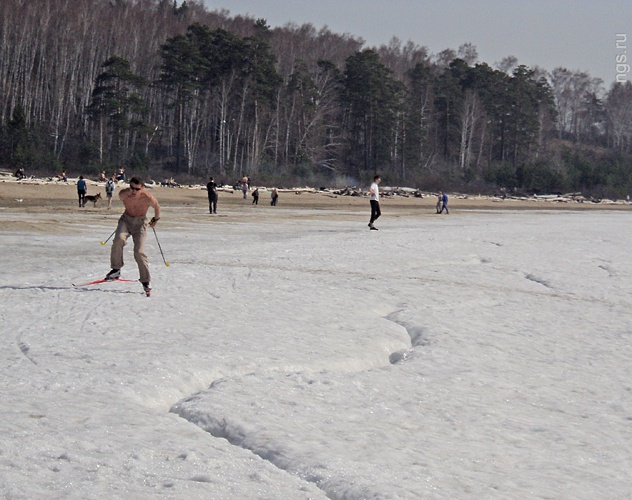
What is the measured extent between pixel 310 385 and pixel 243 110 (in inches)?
2518

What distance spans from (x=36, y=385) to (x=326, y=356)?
8.17ft

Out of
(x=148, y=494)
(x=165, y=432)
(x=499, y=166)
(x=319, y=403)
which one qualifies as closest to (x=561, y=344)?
(x=319, y=403)

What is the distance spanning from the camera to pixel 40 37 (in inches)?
2938

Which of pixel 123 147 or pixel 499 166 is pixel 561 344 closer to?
pixel 123 147

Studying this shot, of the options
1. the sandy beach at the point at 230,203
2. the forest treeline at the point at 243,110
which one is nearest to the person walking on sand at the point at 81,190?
the sandy beach at the point at 230,203

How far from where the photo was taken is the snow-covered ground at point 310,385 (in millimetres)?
4598

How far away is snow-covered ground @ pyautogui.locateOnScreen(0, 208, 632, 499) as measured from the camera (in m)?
4.60

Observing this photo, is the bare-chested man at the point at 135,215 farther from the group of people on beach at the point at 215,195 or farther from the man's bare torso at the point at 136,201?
the group of people on beach at the point at 215,195

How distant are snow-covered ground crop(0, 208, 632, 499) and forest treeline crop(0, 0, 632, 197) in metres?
45.6

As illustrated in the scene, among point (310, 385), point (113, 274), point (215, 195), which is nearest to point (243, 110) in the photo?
point (215, 195)

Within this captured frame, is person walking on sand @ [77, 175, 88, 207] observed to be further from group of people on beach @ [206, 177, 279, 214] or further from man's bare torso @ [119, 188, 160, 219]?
man's bare torso @ [119, 188, 160, 219]

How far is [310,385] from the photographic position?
6.40m

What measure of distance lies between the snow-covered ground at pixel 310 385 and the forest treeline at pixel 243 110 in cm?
4560

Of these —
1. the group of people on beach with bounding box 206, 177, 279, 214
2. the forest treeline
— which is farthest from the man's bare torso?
the forest treeline
